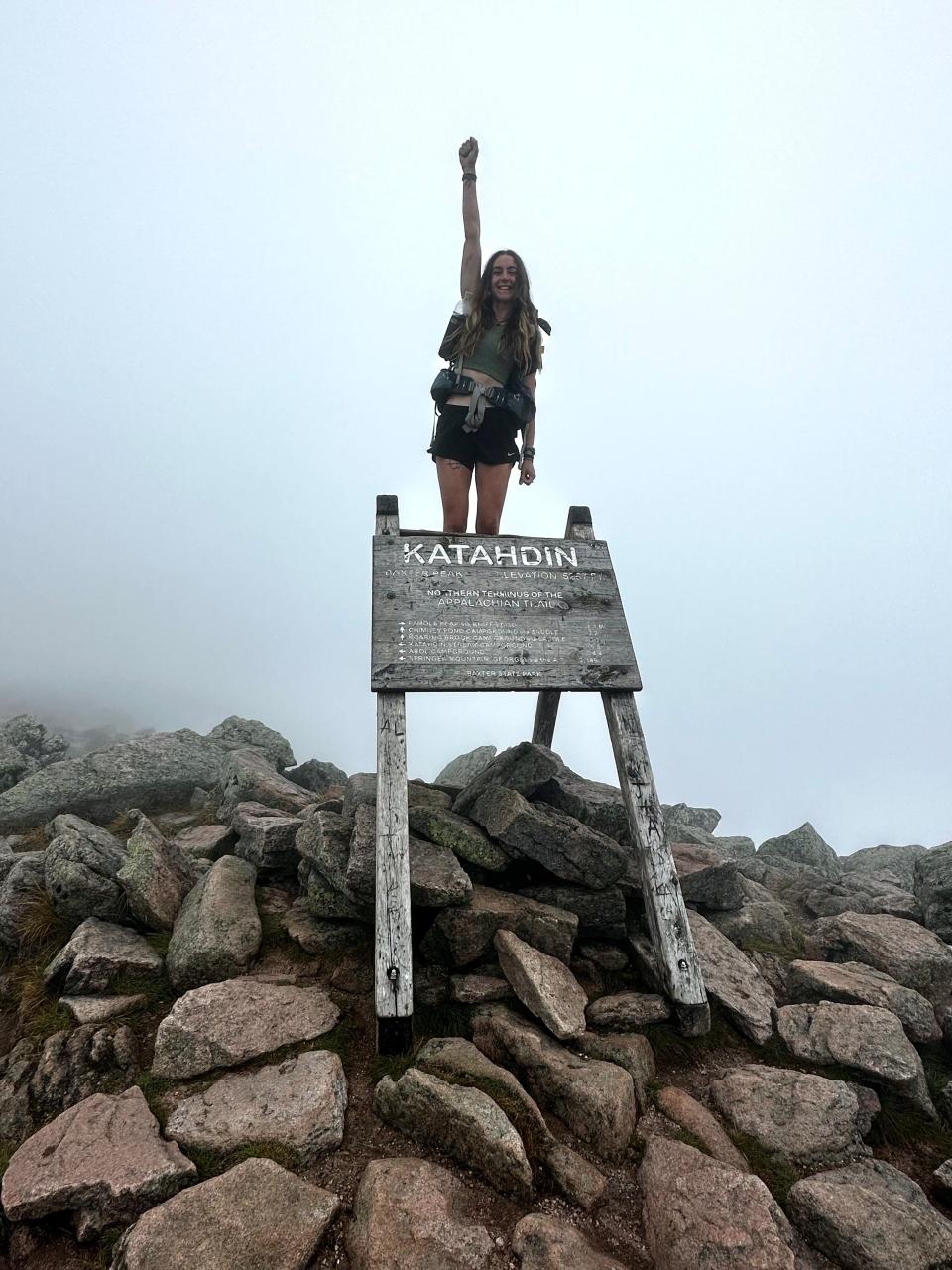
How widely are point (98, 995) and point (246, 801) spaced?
185 inches

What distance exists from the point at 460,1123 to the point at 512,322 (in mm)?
9709

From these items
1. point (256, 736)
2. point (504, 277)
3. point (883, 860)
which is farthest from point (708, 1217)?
point (256, 736)

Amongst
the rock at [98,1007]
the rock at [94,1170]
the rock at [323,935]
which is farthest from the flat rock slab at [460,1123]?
the rock at [98,1007]

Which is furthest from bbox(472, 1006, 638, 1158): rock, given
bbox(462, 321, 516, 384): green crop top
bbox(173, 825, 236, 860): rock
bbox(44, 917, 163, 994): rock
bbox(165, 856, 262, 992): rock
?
bbox(462, 321, 516, 384): green crop top

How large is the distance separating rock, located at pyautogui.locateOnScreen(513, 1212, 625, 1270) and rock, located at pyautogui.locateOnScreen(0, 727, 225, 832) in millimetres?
10334

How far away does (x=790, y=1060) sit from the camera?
18.5 ft

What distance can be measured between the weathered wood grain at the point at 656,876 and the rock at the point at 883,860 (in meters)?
10.6

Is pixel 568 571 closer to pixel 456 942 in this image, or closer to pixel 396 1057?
pixel 456 942

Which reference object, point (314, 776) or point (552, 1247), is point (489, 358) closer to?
point (552, 1247)

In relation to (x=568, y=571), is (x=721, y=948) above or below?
below

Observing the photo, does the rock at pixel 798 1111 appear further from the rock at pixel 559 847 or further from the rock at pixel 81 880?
the rock at pixel 81 880

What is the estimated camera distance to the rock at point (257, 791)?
10.6 metres

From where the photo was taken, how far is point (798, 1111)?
4922mm

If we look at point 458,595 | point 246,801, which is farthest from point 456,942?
point 246,801
